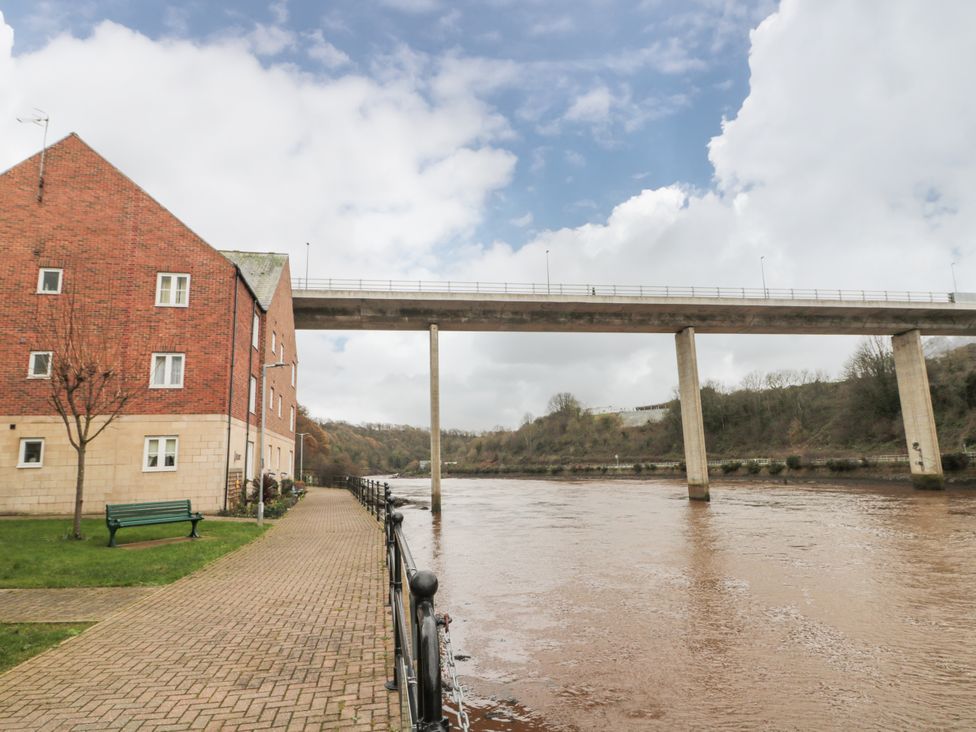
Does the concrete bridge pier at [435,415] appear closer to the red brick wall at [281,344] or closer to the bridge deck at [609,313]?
the bridge deck at [609,313]

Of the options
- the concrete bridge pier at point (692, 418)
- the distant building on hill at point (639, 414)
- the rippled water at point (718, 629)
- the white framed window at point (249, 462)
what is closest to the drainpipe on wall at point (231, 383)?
the white framed window at point (249, 462)

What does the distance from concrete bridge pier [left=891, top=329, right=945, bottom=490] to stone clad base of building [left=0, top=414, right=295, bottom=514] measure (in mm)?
45412

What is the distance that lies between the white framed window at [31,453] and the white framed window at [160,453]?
3401 millimetres

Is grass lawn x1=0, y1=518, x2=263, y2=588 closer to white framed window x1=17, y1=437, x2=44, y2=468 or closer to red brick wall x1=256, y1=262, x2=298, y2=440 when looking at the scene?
white framed window x1=17, y1=437, x2=44, y2=468

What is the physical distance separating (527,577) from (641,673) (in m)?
5.84

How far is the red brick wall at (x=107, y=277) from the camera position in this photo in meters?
20.6

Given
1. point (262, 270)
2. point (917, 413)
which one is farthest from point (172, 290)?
point (917, 413)

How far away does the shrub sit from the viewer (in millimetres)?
42812

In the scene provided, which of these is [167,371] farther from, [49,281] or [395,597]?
[395,597]

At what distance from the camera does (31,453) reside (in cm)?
2003

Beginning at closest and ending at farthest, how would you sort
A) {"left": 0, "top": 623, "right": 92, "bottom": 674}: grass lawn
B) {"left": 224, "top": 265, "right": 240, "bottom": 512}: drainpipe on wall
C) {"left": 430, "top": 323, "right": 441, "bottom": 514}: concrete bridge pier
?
{"left": 0, "top": 623, "right": 92, "bottom": 674}: grass lawn, {"left": 224, "top": 265, "right": 240, "bottom": 512}: drainpipe on wall, {"left": 430, "top": 323, "right": 441, "bottom": 514}: concrete bridge pier

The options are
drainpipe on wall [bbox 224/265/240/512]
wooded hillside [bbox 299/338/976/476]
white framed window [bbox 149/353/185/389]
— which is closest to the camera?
white framed window [bbox 149/353/185/389]

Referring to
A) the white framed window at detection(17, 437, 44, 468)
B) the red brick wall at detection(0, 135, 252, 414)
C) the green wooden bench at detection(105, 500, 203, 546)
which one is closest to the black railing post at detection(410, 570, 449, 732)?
the green wooden bench at detection(105, 500, 203, 546)

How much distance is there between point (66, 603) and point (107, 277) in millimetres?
17248
